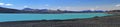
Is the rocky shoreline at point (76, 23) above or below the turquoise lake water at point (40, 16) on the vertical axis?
below

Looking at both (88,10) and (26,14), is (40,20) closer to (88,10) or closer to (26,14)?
(26,14)

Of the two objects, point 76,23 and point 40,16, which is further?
point 76,23

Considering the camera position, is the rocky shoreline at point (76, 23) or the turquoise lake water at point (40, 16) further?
the rocky shoreline at point (76, 23)

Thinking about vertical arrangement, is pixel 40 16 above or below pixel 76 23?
above

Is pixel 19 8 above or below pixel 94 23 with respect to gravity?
above

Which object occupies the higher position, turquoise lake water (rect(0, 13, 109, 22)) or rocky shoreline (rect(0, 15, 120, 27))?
turquoise lake water (rect(0, 13, 109, 22))

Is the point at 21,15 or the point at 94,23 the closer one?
the point at 21,15

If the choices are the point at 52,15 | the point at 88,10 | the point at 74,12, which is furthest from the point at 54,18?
the point at 88,10
